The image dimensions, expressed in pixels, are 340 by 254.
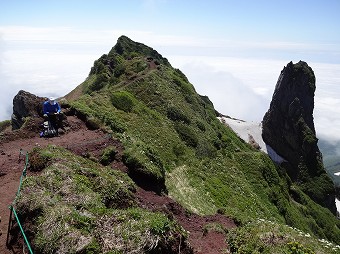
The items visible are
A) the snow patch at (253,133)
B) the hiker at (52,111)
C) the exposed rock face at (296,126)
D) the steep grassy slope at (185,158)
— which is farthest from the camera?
the snow patch at (253,133)

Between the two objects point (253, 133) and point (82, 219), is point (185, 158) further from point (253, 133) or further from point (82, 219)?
point (253, 133)

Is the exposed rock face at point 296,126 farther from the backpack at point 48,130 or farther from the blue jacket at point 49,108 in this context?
the backpack at point 48,130

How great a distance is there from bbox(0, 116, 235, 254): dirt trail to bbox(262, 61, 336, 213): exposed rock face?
106 metres

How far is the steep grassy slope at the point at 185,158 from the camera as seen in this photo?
94.3 feet

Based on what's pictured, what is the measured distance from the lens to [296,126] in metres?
134

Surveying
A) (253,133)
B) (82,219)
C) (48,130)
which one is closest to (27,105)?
(48,130)

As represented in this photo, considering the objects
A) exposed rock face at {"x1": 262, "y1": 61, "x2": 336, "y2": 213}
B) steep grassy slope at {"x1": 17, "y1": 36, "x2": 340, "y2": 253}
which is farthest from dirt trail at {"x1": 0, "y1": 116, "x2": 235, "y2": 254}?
exposed rock face at {"x1": 262, "y1": 61, "x2": 336, "y2": 213}

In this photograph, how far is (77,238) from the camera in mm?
14453

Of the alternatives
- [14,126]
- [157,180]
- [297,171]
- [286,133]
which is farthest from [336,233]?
[14,126]

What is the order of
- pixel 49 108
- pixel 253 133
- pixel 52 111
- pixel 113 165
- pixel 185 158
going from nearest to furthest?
1. pixel 113 165
2. pixel 49 108
3. pixel 52 111
4. pixel 185 158
5. pixel 253 133

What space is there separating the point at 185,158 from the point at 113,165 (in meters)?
19.8

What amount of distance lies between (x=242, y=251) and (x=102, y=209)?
7.80 m

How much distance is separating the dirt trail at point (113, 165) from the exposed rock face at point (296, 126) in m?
106

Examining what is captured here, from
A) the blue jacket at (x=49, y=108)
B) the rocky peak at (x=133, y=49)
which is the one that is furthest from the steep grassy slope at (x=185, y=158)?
the rocky peak at (x=133, y=49)
